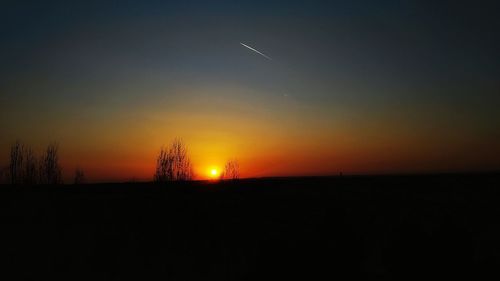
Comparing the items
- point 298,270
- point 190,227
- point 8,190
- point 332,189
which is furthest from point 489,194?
point 8,190

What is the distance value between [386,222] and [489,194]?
1052 cm

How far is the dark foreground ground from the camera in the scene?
291 inches

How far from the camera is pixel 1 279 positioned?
11148mm

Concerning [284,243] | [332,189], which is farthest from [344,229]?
[332,189]

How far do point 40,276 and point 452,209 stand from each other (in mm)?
17767

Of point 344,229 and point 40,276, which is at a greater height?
point 344,229

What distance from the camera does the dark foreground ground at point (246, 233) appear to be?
7379mm

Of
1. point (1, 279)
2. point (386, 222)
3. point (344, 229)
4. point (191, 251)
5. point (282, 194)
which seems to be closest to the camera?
point (344, 229)

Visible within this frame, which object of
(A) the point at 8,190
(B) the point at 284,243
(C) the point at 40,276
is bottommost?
(C) the point at 40,276

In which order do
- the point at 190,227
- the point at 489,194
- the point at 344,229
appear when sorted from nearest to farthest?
1. the point at 344,229
2. the point at 190,227
3. the point at 489,194

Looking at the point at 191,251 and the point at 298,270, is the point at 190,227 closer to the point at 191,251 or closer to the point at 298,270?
the point at 191,251

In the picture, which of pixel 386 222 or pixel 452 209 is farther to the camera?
pixel 452 209

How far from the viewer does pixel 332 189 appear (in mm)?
25047

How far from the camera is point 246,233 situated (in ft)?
51.8
